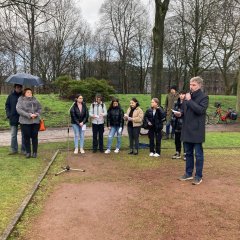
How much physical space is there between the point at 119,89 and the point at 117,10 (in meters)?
11.4

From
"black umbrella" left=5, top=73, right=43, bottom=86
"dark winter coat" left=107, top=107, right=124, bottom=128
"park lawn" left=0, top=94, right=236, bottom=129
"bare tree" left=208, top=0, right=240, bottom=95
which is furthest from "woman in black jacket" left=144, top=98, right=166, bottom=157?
"bare tree" left=208, top=0, right=240, bottom=95

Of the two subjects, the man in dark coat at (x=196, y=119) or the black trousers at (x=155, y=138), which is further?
the black trousers at (x=155, y=138)

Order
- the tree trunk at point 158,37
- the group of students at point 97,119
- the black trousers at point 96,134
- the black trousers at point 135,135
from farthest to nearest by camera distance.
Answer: the tree trunk at point 158,37 < the black trousers at point 96,134 < the black trousers at point 135,135 < the group of students at point 97,119

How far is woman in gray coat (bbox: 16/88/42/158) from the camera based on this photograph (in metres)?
10.4

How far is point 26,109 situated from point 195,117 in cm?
470

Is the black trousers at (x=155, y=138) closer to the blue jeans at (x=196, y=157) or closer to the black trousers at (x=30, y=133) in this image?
the blue jeans at (x=196, y=157)

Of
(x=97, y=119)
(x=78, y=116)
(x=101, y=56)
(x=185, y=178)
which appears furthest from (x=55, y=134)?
(x=101, y=56)

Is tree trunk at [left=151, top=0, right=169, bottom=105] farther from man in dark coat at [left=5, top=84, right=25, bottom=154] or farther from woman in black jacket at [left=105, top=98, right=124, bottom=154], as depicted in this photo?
man in dark coat at [left=5, top=84, right=25, bottom=154]

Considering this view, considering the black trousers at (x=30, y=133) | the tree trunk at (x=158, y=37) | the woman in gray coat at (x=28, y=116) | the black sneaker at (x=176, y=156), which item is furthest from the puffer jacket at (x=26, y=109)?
the tree trunk at (x=158, y=37)

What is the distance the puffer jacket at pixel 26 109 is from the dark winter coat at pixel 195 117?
4.36 metres

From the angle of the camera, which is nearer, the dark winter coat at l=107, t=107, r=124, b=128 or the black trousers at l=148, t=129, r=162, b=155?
the black trousers at l=148, t=129, r=162, b=155

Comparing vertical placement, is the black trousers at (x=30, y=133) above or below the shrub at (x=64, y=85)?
below

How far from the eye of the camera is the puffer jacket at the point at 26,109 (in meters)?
10.4

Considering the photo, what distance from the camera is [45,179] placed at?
827cm
